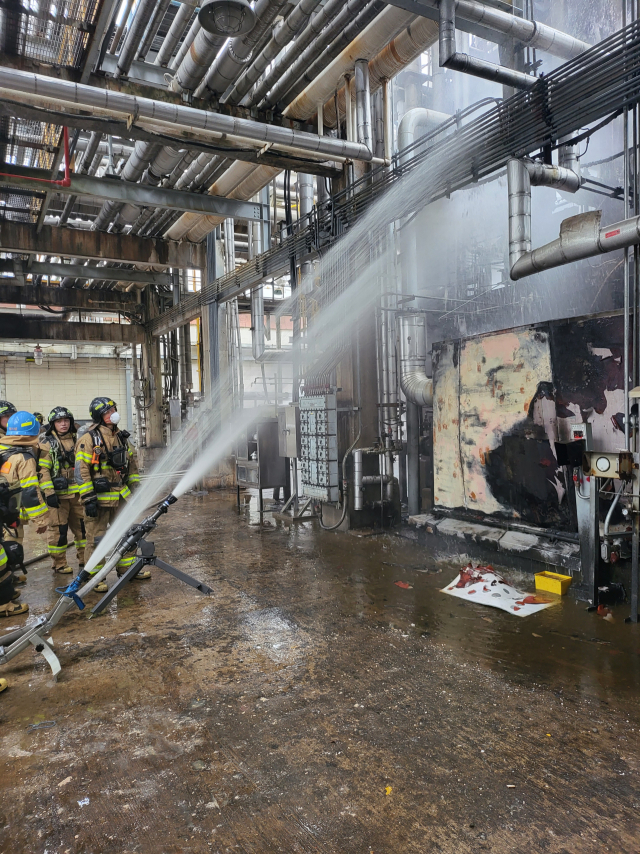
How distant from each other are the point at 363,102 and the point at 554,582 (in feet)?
20.3

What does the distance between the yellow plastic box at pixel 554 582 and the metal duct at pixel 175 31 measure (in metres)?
6.63

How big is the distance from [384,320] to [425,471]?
356 cm

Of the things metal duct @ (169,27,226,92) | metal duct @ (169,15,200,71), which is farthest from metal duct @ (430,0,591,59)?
metal duct @ (169,15,200,71)

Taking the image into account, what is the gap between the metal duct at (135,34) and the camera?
509 centimetres

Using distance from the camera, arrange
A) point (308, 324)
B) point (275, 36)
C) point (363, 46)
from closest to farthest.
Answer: point (275, 36)
point (363, 46)
point (308, 324)

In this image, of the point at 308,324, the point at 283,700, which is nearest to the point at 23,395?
the point at 308,324

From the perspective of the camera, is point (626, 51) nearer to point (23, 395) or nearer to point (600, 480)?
point (600, 480)

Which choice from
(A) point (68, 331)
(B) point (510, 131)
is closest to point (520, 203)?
(B) point (510, 131)

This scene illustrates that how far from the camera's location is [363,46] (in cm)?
647

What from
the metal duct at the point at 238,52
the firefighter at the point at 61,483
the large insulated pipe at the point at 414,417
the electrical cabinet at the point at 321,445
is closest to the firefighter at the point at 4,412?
the firefighter at the point at 61,483

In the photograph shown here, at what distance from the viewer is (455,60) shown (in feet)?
17.1

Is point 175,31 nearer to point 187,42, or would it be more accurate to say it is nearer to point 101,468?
point 187,42

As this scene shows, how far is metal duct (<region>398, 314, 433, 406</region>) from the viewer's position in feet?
24.7

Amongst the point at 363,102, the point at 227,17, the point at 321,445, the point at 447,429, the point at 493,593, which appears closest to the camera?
the point at 227,17
